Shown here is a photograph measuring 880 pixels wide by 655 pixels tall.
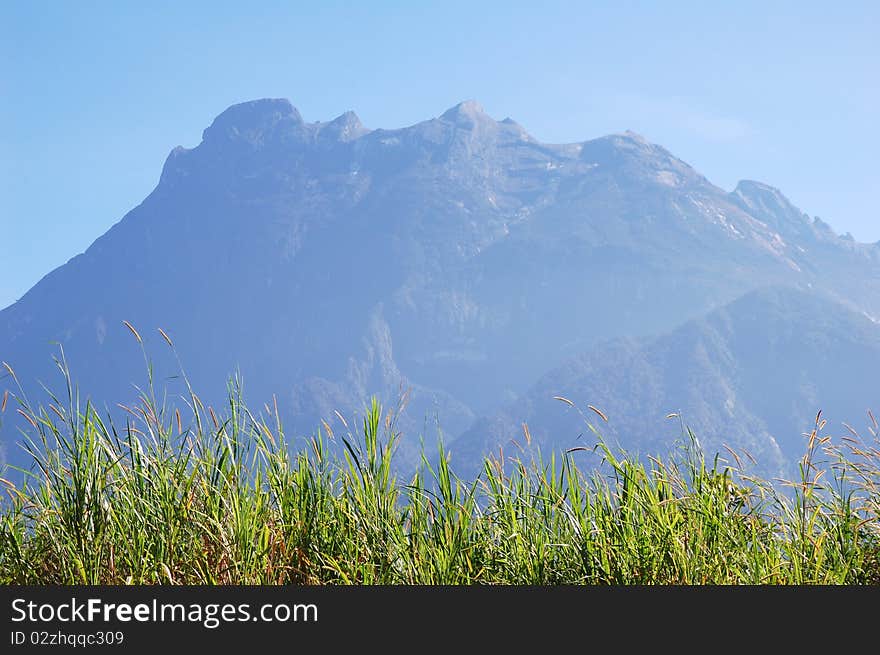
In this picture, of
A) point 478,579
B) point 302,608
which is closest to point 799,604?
point 478,579

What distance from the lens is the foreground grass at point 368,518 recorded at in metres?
4.34

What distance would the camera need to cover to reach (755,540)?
4.26m

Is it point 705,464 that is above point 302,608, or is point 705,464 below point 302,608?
above

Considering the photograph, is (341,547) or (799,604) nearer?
(799,604)

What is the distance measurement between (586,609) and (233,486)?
6.43 ft

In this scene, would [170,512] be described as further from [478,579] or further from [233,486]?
[478,579]

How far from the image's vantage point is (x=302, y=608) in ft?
11.5

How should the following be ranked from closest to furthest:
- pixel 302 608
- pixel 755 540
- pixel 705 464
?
pixel 302 608 < pixel 755 540 < pixel 705 464

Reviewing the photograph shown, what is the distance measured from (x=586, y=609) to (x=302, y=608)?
1.09 m

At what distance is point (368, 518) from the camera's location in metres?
4.55

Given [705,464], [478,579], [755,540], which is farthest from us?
[705,464]

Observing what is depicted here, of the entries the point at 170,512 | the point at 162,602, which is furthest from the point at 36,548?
the point at 162,602

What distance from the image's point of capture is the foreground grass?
4340mm

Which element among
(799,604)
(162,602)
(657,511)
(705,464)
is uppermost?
(705,464)
